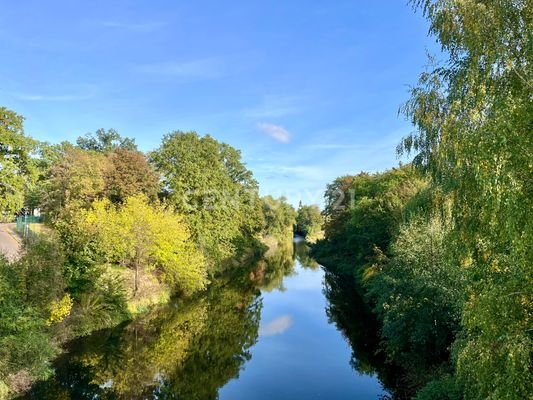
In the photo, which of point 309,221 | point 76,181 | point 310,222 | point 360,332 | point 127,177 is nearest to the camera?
point 360,332

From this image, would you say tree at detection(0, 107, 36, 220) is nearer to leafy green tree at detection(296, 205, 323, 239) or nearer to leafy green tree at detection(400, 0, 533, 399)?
leafy green tree at detection(400, 0, 533, 399)

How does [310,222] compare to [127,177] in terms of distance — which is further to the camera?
[310,222]

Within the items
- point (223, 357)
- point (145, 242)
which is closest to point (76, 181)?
point (145, 242)

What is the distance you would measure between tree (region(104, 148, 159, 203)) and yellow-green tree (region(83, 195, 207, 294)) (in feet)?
16.5

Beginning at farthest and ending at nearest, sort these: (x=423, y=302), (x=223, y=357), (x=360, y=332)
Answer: (x=360, y=332) → (x=223, y=357) → (x=423, y=302)

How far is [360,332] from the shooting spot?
25984mm

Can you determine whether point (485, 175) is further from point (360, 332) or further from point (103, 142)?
point (103, 142)

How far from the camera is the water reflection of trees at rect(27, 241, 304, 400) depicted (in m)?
16.8

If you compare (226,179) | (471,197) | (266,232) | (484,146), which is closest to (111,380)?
(471,197)

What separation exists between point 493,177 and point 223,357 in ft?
61.8

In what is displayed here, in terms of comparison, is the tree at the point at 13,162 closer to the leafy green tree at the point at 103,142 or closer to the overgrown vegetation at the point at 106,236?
the overgrown vegetation at the point at 106,236

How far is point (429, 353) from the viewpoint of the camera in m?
17.5

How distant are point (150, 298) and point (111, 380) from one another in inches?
503

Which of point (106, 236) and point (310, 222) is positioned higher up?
point (310, 222)
